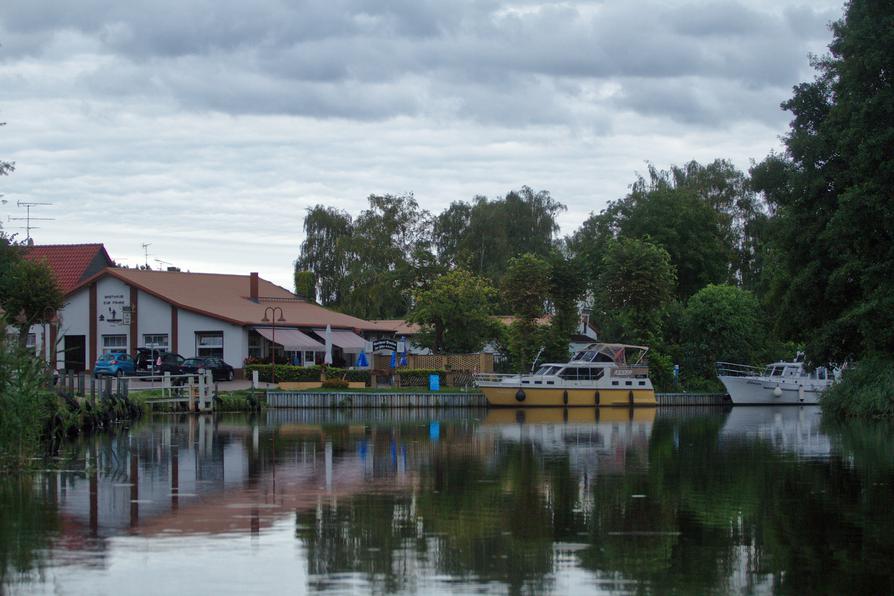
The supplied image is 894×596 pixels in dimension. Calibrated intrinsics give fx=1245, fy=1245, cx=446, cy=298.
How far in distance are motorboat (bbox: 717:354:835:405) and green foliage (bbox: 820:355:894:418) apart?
55.7ft

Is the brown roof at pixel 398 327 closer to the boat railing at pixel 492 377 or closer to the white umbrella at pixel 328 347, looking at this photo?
the white umbrella at pixel 328 347

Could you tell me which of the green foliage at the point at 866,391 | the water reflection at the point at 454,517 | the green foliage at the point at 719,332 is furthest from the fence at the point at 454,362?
the water reflection at the point at 454,517

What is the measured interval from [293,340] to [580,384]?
563 inches

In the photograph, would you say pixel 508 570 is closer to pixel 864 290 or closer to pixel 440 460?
pixel 440 460

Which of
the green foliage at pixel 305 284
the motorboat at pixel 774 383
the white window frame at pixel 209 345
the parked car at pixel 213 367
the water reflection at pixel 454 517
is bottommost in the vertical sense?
the water reflection at pixel 454 517

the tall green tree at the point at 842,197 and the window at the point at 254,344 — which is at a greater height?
the tall green tree at the point at 842,197

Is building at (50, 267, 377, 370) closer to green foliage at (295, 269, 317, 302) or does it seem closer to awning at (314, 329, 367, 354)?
awning at (314, 329, 367, 354)

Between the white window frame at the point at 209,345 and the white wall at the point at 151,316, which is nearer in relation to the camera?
the white window frame at the point at 209,345

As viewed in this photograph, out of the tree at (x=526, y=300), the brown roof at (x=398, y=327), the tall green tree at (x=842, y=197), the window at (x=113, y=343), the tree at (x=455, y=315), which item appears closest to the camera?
the tall green tree at (x=842, y=197)

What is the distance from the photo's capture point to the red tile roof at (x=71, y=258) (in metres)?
75.2

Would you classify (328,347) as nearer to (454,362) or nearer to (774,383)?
(454,362)

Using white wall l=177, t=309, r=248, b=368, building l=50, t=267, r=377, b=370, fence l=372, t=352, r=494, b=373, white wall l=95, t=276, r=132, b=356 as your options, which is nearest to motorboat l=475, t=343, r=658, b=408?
fence l=372, t=352, r=494, b=373

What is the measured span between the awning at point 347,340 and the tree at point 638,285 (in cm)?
1294

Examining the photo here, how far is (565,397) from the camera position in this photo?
55906 millimetres
